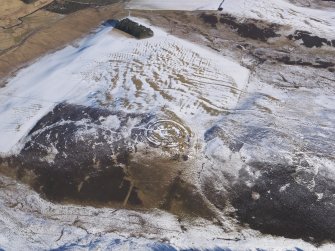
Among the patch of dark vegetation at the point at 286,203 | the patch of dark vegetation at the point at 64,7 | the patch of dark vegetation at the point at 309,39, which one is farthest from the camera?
the patch of dark vegetation at the point at 64,7

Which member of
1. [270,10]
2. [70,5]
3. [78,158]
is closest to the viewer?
[78,158]

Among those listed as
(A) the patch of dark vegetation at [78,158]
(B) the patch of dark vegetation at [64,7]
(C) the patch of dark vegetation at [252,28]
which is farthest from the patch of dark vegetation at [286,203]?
(B) the patch of dark vegetation at [64,7]

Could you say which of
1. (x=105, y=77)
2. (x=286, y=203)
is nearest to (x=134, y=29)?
(x=105, y=77)

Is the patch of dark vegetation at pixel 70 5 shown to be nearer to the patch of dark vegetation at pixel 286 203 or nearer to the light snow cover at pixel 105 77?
the light snow cover at pixel 105 77

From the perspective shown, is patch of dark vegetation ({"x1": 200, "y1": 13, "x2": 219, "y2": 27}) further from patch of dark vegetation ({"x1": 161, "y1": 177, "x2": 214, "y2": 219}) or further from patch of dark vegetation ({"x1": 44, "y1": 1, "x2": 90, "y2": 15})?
patch of dark vegetation ({"x1": 161, "y1": 177, "x2": 214, "y2": 219})

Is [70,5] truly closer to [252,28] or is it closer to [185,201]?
[252,28]
